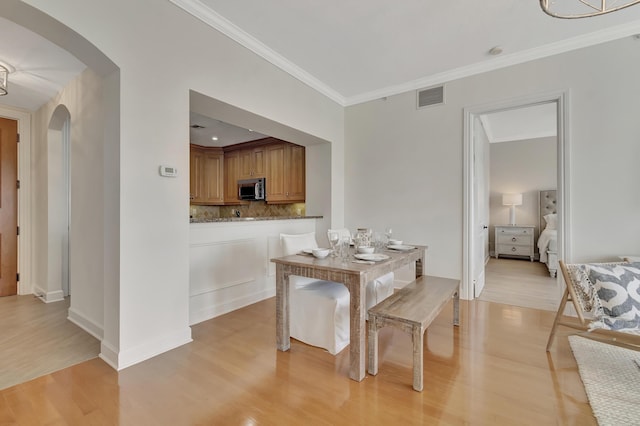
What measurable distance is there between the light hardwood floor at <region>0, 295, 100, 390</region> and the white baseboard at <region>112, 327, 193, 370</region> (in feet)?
1.06

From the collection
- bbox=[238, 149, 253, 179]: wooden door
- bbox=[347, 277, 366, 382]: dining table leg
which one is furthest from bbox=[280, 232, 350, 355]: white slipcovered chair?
bbox=[238, 149, 253, 179]: wooden door

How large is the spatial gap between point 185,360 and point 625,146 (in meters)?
4.49

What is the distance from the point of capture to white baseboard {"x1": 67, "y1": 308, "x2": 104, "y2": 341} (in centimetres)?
257

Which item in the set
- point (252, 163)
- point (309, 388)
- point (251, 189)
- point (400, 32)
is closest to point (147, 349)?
point (309, 388)

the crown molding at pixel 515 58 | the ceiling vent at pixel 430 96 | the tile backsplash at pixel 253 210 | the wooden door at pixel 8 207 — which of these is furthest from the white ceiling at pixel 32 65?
the ceiling vent at pixel 430 96

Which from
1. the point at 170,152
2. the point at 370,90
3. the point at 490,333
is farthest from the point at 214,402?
the point at 370,90

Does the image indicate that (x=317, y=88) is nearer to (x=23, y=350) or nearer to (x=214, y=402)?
(x=214, y=402)

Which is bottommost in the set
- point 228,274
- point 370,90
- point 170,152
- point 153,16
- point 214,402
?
point 214,402

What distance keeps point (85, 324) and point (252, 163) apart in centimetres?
389

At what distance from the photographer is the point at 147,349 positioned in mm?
2199

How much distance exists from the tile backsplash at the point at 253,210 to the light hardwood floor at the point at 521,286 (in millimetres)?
→ 3353

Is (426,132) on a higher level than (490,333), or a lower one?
higher

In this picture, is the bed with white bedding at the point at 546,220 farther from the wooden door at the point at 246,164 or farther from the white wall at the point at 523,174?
the wooden door at the point at 246,164

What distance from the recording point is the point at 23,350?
2334 millimetres
